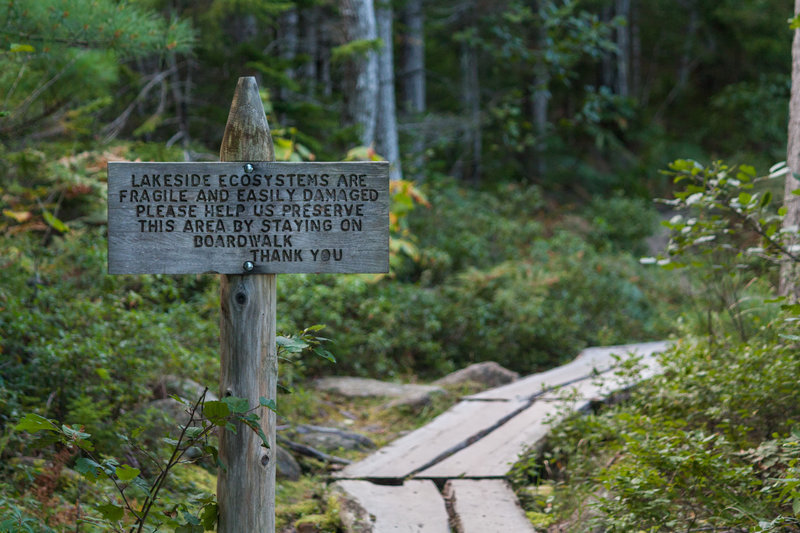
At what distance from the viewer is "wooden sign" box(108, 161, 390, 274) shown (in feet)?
10.3

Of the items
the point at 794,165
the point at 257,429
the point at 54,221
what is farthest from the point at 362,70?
the point at 257,429

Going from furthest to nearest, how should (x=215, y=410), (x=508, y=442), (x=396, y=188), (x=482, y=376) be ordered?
(x=396, y=188)
(x=482, y=376)
(x=508, y=442)
(x=215, y=410)

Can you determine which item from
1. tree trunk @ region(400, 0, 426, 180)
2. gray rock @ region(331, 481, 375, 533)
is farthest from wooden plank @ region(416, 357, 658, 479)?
tree trunk @ region(400, 0, 426, 180)

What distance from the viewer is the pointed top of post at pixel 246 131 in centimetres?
325

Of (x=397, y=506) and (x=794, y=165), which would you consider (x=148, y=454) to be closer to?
(x=397, y=506)

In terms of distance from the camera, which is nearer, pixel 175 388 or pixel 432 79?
pixel 175 388

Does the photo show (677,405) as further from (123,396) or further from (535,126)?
(535,126)

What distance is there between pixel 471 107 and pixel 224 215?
1463 cm

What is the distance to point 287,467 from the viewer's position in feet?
16.7

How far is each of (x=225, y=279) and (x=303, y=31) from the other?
12645 mm

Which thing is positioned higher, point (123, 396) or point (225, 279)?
point (225, 279)

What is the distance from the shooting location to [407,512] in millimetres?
4355

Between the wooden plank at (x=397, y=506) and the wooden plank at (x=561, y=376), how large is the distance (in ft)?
6.48

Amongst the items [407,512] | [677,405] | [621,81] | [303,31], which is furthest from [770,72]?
[407,512]
